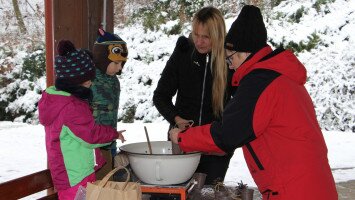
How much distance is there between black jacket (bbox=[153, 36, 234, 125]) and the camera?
273 cm

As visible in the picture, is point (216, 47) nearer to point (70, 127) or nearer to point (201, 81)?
point (201, 81)

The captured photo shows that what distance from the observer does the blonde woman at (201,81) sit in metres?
2.63

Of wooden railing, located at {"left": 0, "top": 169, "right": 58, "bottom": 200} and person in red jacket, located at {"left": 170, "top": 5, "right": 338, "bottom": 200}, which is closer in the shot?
Answer: person in red jacket, located at {"left": 170, "top": 5, "right": 338, "bottom": 200}

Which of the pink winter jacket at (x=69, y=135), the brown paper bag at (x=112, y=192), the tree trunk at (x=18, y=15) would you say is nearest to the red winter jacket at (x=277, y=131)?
the brown paper bag at (x=112, y=192)

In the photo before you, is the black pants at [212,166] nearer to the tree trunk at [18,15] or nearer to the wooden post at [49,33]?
the wooden post at [49,33]

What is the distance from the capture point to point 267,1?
31.8 feet

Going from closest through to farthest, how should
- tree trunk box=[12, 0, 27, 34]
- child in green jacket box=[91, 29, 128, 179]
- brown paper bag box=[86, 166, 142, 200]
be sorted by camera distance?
brown paper bag box=[86, 166, 142, 200], child in green jacket box=[91, 29, 128, 179], tree trunk box=[12, 0, 27, 34]

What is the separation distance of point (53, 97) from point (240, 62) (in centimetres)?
79

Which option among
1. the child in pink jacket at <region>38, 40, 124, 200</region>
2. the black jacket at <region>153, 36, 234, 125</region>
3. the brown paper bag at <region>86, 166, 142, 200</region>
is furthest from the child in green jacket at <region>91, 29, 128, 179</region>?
the brown paper bag at <region>86, 166, 142, 200</region>

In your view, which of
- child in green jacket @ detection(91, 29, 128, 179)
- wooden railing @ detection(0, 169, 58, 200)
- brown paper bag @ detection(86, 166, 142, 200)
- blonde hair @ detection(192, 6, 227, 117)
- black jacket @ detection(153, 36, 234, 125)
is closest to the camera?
brown paper bag @ detection(86, 166, 142, 200)

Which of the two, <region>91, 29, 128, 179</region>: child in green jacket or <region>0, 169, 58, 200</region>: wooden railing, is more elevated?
<region>91, 29, 128, 179</region>: child in green jacket

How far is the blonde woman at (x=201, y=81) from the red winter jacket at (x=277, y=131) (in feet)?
2.52

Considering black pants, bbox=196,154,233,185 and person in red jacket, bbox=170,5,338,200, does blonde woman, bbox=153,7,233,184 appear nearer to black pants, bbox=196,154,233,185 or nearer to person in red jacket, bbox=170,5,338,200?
black pants, bbox=196,154,233,185

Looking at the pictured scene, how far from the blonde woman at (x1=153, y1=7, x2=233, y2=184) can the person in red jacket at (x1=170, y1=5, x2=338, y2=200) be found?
76 centimetres
